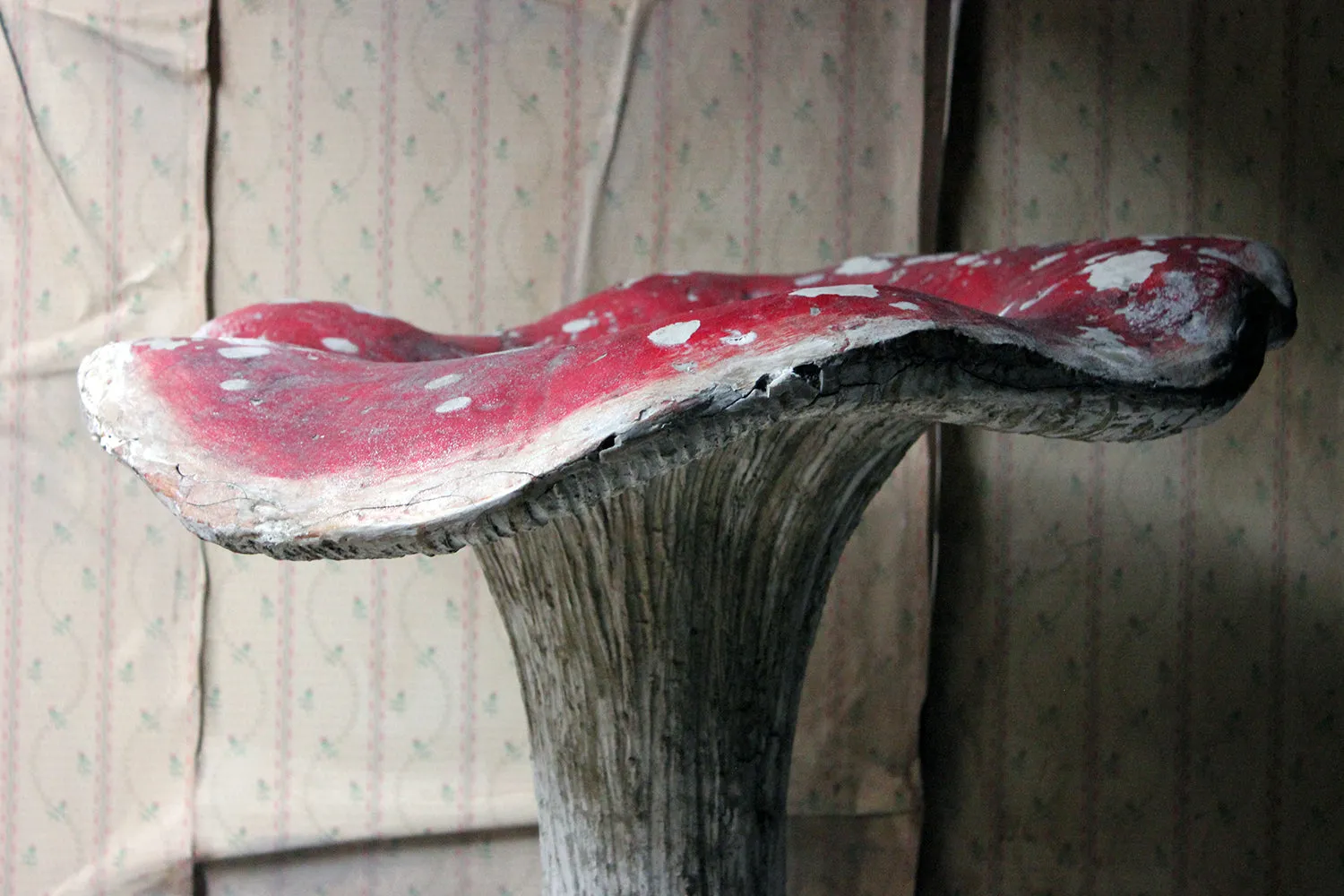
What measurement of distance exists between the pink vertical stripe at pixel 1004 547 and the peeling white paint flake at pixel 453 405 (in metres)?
1.09

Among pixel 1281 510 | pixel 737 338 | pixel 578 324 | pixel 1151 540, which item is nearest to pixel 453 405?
pixel 737 338

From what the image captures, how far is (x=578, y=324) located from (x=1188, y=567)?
1.02m

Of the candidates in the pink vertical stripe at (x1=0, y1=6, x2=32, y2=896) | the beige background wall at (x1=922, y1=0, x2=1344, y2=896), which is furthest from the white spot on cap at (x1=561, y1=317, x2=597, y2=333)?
the pink vertical stripe at (x1=0, y1=6, x2=32, y2=896)

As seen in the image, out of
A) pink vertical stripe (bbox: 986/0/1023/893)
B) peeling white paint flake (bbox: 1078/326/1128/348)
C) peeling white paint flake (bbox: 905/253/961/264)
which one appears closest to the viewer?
peeling white paint flake (bbox: 1078/326/1128/348)

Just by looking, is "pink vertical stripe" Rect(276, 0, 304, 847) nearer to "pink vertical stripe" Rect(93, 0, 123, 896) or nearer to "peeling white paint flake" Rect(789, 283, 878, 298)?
"pink vertical stripe" Rect(93, 0, 123, 896)

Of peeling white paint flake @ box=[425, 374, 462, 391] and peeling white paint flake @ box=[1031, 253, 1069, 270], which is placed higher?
peeling white paint flake @ box=[1031, 253, 1069, 270]

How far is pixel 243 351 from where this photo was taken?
2.28 feet

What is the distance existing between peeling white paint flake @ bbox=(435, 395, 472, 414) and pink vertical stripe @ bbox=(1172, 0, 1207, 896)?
1281mm

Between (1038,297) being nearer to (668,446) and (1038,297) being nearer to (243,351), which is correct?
(668,446)

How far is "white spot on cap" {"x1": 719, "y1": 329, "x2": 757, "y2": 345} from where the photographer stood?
0.50 metres

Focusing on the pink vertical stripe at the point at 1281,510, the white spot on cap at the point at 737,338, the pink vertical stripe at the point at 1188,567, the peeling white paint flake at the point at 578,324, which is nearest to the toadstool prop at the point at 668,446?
the white spot on cap at the point at 737,338

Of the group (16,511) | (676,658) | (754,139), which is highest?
(754,139)

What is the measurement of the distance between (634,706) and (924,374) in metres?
0.37

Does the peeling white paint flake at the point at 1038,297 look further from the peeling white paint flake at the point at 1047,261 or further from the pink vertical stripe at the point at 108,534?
the pink vertical stripe at the point at 108,534
